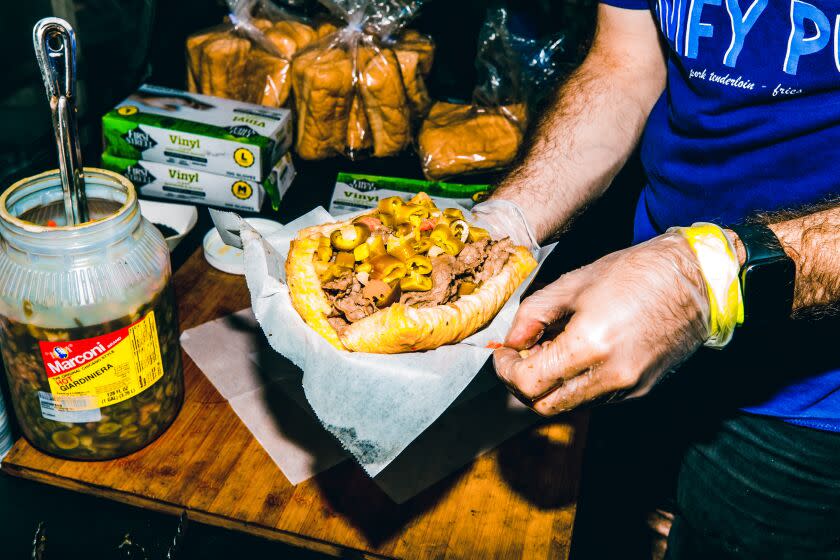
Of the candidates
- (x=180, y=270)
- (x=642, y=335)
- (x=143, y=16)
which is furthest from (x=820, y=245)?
(x=143, y=16)

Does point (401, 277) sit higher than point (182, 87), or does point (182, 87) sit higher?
point (401, 277)

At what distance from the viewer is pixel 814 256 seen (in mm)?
1069

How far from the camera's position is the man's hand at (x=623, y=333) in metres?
0.97

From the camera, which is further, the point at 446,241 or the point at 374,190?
the point at 374,190

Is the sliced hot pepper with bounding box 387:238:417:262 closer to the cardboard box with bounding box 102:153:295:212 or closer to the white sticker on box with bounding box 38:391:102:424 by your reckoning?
the white sticker on box with bounding box 38:391:102:424

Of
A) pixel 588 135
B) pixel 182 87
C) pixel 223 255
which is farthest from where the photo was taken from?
pixel 182 87

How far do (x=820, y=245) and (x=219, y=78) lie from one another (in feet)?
6.27

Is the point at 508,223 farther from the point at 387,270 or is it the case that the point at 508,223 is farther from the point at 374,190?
the point at 374,190

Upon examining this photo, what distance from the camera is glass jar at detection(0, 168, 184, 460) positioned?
101cm

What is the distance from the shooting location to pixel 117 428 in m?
1.18

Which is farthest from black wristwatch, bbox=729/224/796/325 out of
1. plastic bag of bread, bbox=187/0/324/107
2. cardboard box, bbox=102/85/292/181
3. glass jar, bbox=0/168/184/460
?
plastic bag of bread, bbox=187/0/324/107

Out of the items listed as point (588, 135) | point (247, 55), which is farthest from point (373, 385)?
point (247, 55)

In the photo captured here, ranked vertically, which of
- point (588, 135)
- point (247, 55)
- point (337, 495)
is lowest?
point (337, 495)

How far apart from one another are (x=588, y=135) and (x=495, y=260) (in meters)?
0.50
